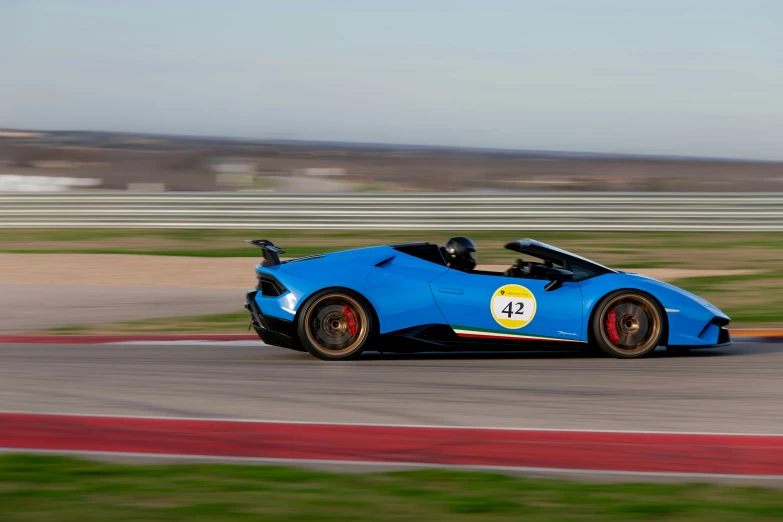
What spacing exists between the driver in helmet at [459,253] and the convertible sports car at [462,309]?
110mm

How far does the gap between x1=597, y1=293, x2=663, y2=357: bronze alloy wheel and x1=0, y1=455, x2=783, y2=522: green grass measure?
12.2 ft

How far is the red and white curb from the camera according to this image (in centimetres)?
474

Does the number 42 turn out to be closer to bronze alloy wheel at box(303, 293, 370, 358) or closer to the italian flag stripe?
the italian flag stripe

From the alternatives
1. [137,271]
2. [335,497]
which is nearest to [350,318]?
[335,497]

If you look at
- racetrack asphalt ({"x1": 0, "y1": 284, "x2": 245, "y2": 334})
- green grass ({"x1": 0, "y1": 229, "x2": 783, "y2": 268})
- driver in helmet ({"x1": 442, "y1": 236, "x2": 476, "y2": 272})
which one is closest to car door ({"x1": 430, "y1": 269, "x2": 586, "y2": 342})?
driver in helmet ({"x1": 442, "y1": 236, "x2": 476, "y2": 272})

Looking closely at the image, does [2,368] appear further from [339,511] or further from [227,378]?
[339,511]

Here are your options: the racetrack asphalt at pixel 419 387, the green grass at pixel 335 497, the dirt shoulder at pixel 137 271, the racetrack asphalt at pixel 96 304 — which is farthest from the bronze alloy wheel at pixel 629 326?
the dirt shoulder at pixel 137 271

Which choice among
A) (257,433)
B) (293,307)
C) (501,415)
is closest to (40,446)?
(257,433)

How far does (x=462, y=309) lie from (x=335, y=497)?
3858mm

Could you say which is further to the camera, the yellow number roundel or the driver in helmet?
the driver in helmet

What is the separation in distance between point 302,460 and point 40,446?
1395 mm

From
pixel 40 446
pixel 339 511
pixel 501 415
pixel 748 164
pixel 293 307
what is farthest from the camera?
pixel 748 164

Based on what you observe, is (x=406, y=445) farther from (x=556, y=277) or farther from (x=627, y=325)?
(x=627, y=325)

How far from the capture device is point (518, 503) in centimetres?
405
